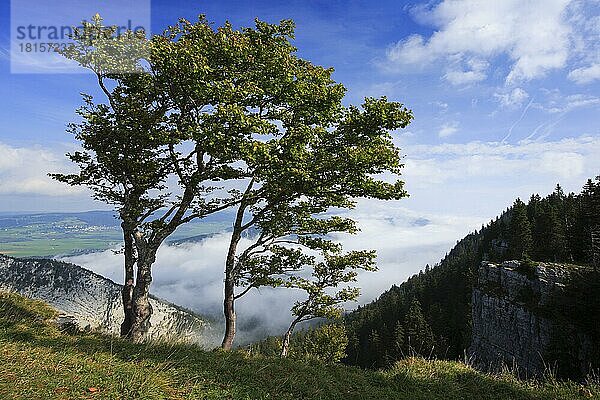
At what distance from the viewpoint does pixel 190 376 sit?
24.7 ft

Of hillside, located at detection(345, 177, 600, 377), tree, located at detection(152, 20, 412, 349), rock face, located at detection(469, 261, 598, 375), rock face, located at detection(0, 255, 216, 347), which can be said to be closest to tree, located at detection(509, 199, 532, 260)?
hillside, located at detection(345, 177, 600, 377)

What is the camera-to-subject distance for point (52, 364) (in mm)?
6895

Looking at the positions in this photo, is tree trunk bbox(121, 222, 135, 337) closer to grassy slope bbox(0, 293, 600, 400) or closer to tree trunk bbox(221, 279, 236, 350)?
grassy slope bbox(0, 293, 600, 400)

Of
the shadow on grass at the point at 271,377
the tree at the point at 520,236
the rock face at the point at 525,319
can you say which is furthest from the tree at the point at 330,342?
the tree at the point at 520,236

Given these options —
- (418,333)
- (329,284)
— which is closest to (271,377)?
(329,284)

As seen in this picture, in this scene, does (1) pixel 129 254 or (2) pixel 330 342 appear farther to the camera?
(2) pixel 330 342

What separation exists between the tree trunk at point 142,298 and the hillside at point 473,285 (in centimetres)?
1480

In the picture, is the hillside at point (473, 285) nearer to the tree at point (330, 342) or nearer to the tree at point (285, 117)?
the tree at point (330, 342)

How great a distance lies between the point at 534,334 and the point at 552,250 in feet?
136

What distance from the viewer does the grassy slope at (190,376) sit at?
20.5 feet

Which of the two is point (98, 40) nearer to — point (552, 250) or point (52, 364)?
point (52, 364)

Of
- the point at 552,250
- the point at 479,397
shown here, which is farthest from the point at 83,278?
the point at 552,250

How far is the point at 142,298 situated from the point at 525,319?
44.2 meters

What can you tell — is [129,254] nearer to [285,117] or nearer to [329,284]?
[285,117]
